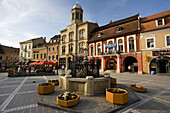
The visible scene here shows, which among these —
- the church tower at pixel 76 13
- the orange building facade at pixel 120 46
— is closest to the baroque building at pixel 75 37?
the church tower at pixel 76 13

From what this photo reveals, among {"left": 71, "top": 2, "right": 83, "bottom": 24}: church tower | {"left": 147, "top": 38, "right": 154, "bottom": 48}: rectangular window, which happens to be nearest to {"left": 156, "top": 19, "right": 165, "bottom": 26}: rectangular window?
{"left": 147, "top": 38, "right": 154, "bottom": 48}: rectangular window

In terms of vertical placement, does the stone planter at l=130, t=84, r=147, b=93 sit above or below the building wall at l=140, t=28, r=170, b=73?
below

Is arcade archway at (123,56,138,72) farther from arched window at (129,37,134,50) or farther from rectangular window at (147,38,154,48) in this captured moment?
rectangular window at (147,38,154,48)

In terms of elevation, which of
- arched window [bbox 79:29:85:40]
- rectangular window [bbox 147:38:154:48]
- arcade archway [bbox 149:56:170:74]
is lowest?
arcade archway [bbox 149:56:170:74]

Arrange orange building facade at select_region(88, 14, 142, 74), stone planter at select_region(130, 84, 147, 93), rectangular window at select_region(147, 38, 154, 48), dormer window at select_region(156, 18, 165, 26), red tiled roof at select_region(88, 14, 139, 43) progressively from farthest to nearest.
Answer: red tiled roof at select_region(88, 14, 139, 43) → orange building facade at select_region(88, 14, 142, 74) → rectangular window at select_region(147, 38, 154, 48) → dormer window at select_region(156, 18, 165, 26) → stone planter at select_region(130, 84, 147, 93)

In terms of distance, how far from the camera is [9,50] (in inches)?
1763

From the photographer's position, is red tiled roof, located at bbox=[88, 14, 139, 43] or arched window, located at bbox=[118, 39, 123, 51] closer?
red tiled roof, located at bbox=[88, 14, 139, 43]

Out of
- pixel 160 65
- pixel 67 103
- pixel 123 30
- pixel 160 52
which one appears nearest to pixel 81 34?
pixel 123 30

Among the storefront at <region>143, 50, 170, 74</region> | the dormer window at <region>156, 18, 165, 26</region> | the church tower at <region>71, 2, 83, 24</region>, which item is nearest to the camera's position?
the storefront at <region>143, 50, 170, 74</region>

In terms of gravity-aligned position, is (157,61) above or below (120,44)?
below

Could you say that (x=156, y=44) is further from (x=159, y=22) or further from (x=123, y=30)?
(x=123, y=30)

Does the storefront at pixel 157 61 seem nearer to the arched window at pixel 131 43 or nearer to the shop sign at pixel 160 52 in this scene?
the shop sign at pixel 160 52

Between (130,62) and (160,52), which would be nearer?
(160,52)

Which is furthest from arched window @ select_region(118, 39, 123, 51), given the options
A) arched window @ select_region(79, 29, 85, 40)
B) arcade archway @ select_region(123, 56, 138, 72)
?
arched window @ select_region(79, 29, 85, 40)
